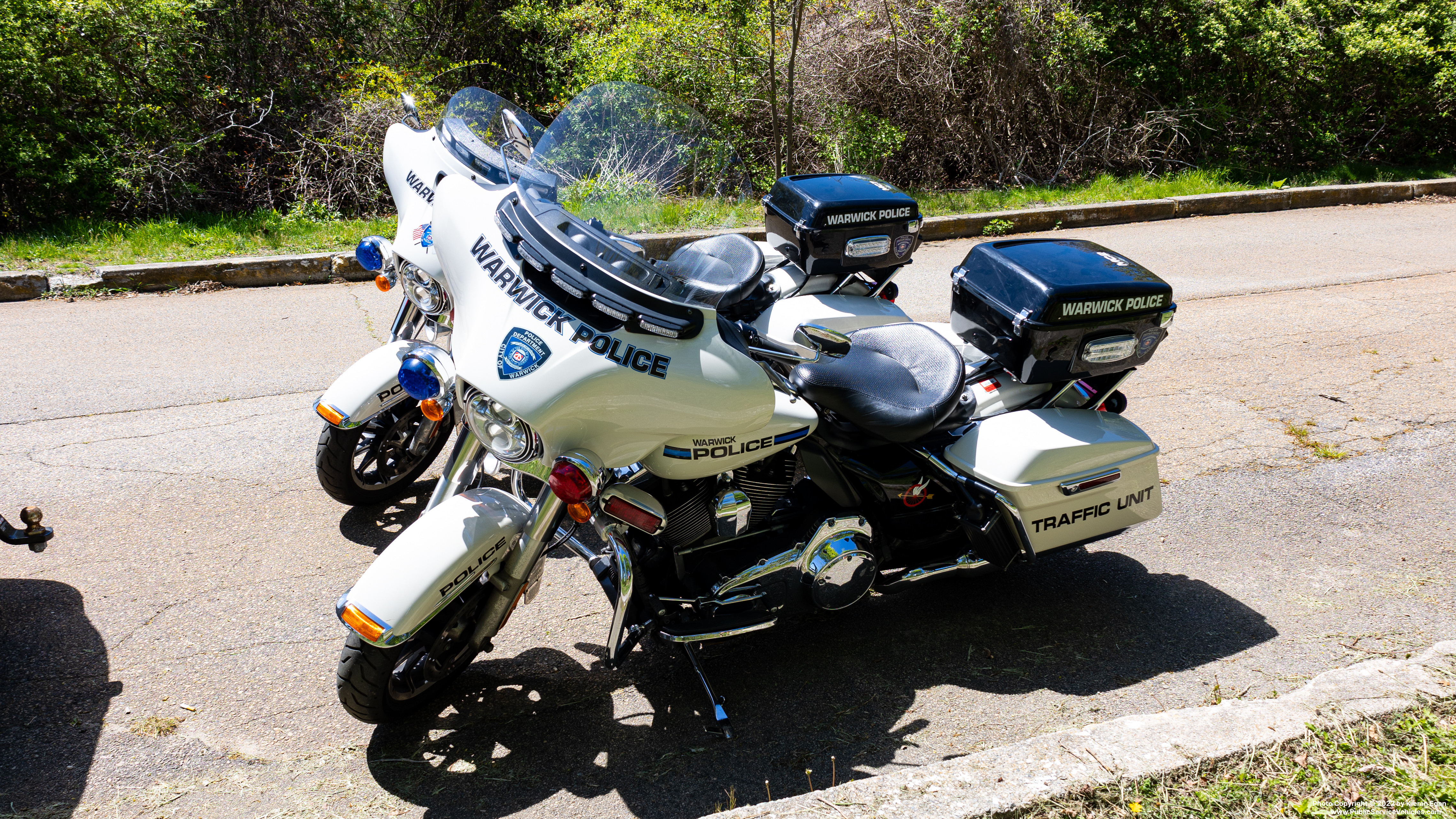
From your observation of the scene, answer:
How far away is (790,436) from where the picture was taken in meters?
2.91

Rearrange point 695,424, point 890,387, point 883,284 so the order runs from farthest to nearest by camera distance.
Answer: point 883,284
point 890,387
point 695,424

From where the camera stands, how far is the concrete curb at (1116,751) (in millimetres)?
2402

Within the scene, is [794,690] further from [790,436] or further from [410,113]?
[410,113]

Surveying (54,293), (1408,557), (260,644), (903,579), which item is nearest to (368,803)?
(260,644)

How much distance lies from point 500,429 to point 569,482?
0.87 feet

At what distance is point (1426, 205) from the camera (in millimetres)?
11047

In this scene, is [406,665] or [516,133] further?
[516,133]

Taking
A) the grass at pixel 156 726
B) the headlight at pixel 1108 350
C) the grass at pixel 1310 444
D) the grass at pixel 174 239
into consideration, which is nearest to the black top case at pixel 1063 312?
the headlight at pixel 1108 350

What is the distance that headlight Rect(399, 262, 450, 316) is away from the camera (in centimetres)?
367

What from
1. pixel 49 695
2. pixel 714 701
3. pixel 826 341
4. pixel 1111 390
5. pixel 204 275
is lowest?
pixel 204 275

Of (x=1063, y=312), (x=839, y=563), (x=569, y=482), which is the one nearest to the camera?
(x=569, y=482)

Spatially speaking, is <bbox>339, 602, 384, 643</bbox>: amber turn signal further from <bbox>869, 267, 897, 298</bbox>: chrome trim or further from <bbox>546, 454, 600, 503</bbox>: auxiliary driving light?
<bbox>869, 267, 897, 298</bbox>: chrome trim

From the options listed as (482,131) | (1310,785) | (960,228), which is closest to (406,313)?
(482,131)

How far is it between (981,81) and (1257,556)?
864 centimetres
